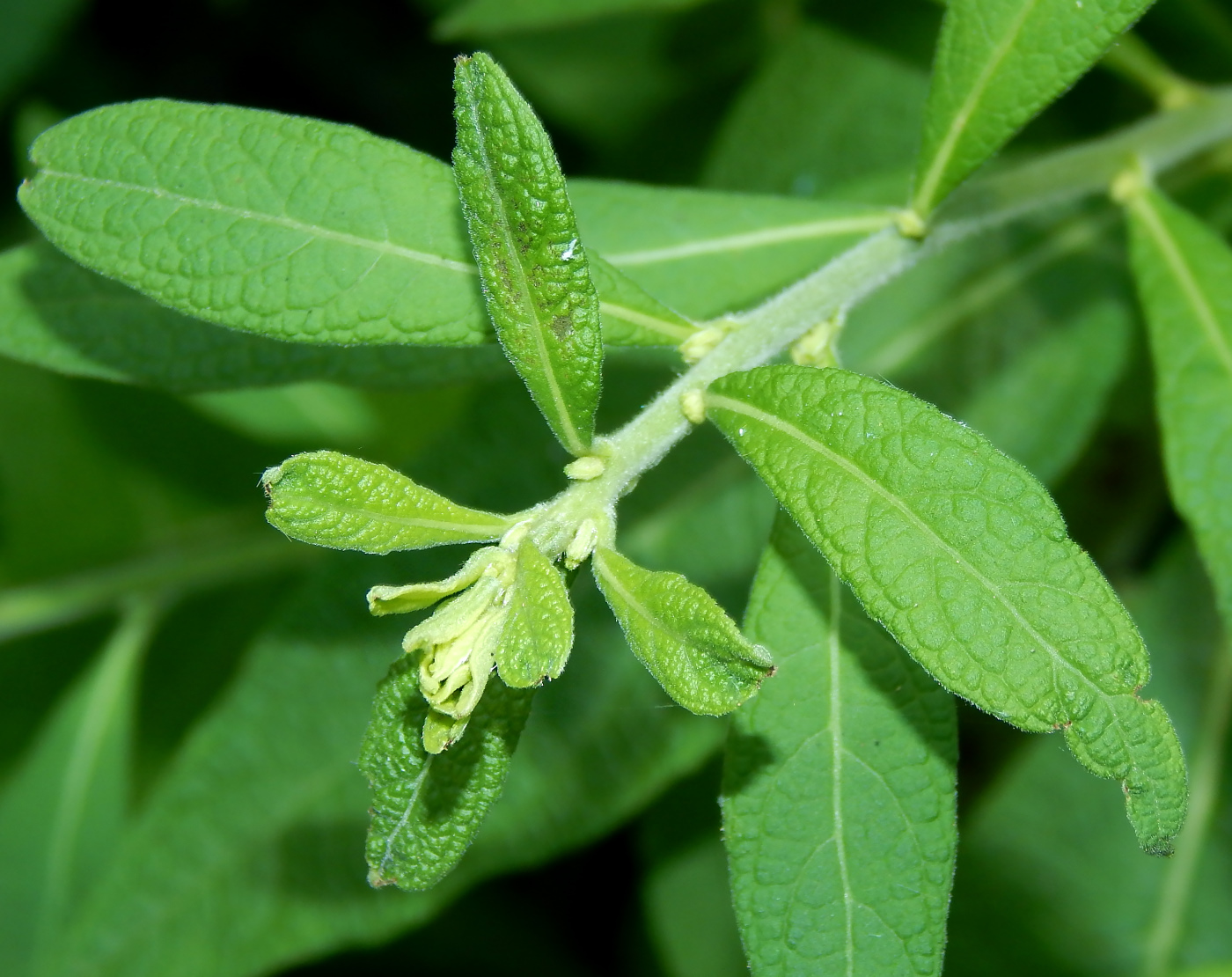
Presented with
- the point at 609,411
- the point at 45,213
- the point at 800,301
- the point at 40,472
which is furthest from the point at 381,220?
the point at 40,472

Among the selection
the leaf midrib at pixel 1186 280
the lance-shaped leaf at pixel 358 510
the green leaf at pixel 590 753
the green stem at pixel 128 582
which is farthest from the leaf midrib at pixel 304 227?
the green stem at pixel 128 582

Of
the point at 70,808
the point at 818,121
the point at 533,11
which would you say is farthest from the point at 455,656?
the point at 70,808

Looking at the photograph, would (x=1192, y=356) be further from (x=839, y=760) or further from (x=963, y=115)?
(x=839, y=760)

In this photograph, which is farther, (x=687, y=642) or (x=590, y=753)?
(x=590, y=753)

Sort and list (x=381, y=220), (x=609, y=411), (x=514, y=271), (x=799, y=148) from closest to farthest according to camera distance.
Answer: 1. (x=514, y=271)
2. (x=381, y=220)
3. (x=609, y=411)
4. (x=799, y=148)

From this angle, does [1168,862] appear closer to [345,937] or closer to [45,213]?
[345,937]

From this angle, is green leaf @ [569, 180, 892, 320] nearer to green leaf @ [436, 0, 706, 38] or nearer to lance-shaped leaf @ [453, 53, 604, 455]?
lance-shaped leaf @ [453, 53, 604, 455]

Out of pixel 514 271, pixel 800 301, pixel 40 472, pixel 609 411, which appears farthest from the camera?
pixel 40 472
